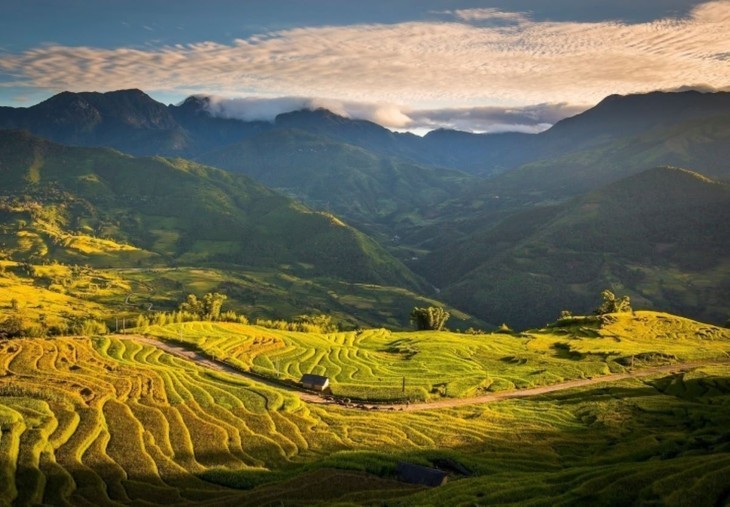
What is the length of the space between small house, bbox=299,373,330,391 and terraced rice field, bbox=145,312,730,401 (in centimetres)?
314

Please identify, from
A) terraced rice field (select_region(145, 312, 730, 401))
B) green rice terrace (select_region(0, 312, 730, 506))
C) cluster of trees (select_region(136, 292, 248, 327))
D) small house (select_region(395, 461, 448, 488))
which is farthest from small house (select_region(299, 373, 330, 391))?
cluster of trees (select_region(136, 292, 248, 327))

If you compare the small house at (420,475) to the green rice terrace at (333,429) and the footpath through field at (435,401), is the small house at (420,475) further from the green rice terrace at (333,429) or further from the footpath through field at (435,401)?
the footpath through field at (435,401)

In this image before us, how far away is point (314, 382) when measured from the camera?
10475 cm

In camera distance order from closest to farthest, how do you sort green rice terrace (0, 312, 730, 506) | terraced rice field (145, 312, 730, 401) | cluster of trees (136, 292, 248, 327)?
green rice terrace (0, 312, 730, 506) → terraced rice field (145, 312, 730, 401) → cluster of trees (136, 292, 248, 327)

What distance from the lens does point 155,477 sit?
60.8 m

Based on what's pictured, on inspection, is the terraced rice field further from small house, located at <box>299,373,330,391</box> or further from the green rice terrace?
small house, located at <box>299,373,330,391</box>

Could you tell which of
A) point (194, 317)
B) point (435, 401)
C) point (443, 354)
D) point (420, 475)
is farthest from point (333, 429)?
point (194, 317)

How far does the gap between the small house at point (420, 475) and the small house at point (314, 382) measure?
151ft

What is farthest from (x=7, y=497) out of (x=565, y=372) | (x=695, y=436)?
(x=565, y=372)

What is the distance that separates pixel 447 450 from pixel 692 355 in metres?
114

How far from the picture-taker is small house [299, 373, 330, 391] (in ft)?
342

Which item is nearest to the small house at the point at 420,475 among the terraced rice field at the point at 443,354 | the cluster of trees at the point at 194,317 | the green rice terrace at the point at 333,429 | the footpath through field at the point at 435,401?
the green rice terrace at the point at 333,429

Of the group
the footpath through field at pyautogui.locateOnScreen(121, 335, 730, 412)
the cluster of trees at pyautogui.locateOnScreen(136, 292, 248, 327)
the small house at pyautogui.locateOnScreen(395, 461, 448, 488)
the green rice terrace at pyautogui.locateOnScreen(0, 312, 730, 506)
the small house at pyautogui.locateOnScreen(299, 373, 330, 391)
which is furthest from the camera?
the cluster of trees at pyautogui.locateOnScreen(136, 292, 248, 327)

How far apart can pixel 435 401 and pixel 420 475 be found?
160 ft
